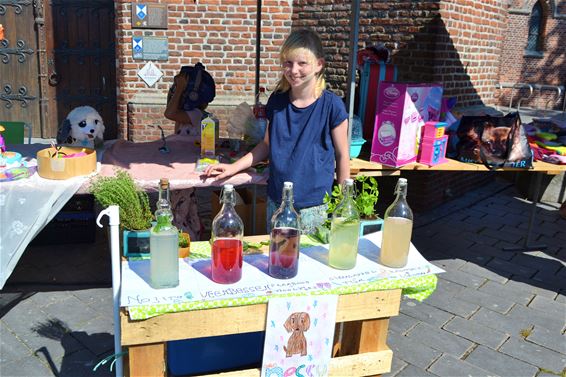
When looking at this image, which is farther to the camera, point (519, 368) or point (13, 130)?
point (13, 130)

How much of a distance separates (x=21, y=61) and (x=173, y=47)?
7.99 feet

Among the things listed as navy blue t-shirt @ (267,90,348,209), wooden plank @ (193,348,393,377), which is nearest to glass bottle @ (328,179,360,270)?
wooden plank @ (193,348,393,377)

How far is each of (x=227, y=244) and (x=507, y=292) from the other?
9.67ft

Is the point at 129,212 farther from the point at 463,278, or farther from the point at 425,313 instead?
the point at 463,278

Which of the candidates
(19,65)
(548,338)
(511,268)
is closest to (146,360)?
(548,338)

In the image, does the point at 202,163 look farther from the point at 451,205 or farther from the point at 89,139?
the point at 451,205

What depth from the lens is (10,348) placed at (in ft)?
10.1

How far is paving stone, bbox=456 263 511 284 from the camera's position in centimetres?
430

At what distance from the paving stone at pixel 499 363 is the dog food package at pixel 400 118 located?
1352mm

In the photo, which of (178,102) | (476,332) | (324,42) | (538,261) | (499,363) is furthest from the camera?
(324,42)

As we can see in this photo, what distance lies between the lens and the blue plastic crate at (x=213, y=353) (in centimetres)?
222

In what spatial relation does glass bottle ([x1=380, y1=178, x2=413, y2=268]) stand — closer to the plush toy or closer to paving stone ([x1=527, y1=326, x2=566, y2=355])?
paving stone ([x1=527, y1=326, x2=566, y2=355])

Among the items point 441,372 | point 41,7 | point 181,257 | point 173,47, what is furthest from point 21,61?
point 441,372

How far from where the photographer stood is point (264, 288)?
1979mm
